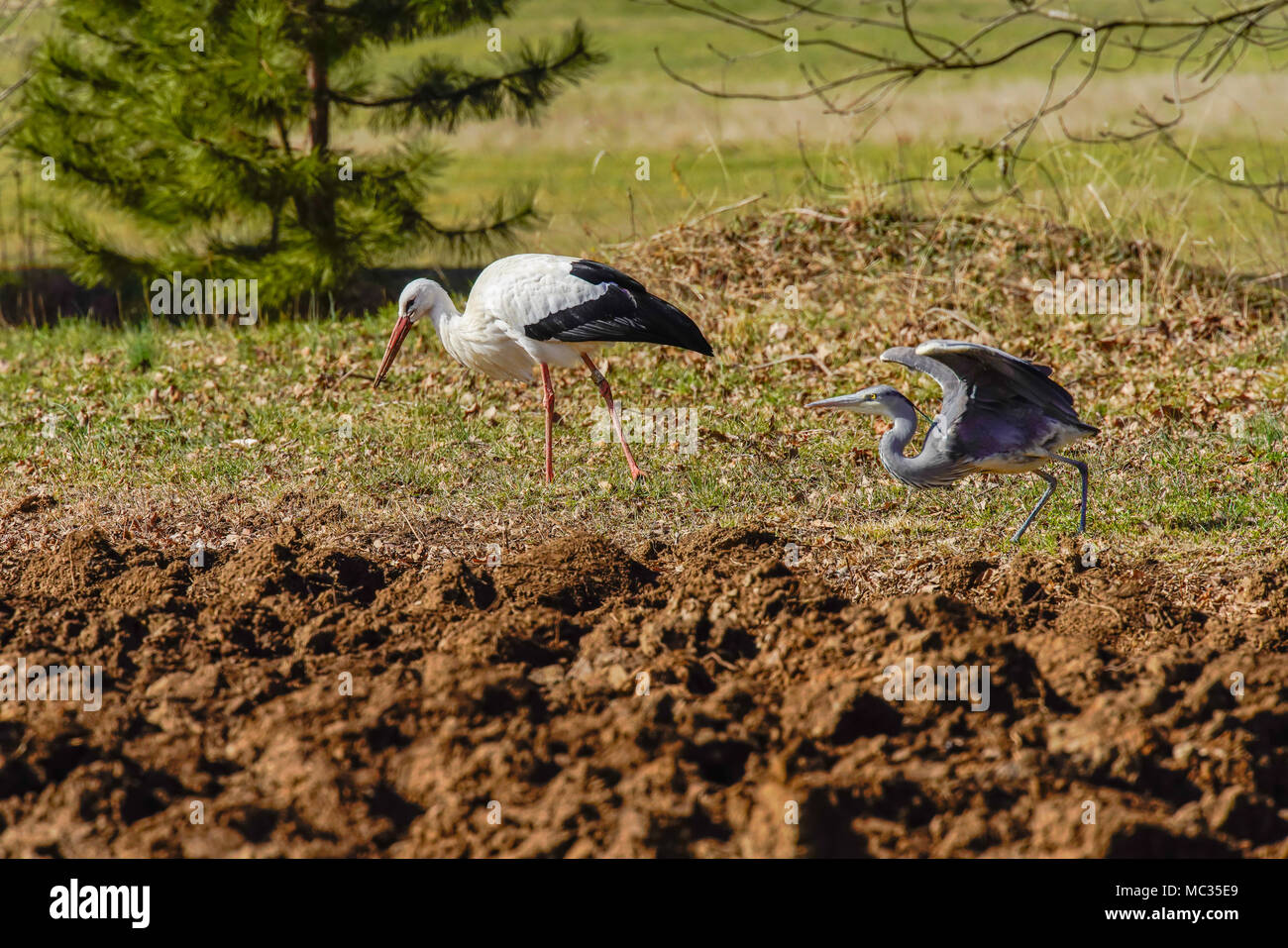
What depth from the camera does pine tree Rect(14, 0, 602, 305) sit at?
10961mm

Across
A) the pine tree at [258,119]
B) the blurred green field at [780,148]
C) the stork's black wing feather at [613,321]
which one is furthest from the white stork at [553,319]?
the pine tree at [258,119]

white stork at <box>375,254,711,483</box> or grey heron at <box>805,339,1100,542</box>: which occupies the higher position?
Answer: white stork at <box>375,254,711,483</box>

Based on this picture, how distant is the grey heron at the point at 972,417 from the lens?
4.97 m

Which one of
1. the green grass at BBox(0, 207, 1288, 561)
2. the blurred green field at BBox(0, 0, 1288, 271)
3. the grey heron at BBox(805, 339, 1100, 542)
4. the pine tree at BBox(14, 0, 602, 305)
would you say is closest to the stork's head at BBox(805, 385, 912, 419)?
the grey heron at BBox(805, 339, 1100, 542)

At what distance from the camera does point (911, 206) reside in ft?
36.4

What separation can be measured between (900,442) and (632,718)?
2.02 m

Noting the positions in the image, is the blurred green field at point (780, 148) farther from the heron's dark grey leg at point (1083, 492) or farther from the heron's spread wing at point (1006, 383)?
the heron's spread wing at point (1006, 383)

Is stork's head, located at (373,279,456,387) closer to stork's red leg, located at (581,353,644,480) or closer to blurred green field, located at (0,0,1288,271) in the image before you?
stork's red leg, located at (581,353,644,480)

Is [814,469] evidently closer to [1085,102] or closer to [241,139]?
[241,139]

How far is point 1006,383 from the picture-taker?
5.04 m

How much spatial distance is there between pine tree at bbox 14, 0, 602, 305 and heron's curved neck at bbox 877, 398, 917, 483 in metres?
6.98
